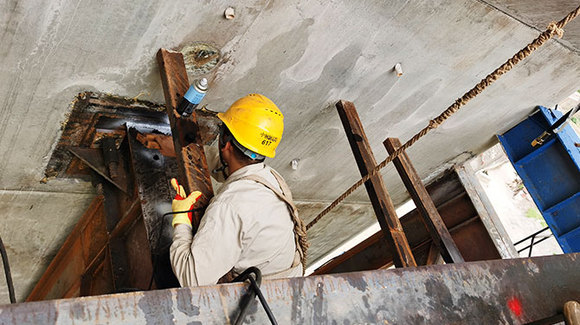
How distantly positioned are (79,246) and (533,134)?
484 cm

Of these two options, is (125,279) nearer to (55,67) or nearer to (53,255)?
(55,67)

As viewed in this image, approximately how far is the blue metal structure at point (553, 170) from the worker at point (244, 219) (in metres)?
3.56

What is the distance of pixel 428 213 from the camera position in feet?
14.3

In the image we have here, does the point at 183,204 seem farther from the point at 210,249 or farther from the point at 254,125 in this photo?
the point at 254,125

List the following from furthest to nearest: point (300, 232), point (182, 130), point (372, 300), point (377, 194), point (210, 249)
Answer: point (377, 194)
point (182, 130)
point (300, 232)
point (210, 249)
point (372, 300)

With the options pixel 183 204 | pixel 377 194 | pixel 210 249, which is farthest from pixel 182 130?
pixel 377 194

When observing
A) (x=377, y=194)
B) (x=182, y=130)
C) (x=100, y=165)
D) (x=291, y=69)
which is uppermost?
(x=291, y=69)

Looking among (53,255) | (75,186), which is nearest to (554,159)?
(75,186)

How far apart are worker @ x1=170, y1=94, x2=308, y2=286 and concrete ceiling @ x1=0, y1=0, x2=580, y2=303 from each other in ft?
2.10

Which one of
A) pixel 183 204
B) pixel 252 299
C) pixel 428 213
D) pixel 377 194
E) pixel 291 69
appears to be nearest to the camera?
pixel 252 299

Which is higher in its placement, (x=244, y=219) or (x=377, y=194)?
(x=377, y=194)

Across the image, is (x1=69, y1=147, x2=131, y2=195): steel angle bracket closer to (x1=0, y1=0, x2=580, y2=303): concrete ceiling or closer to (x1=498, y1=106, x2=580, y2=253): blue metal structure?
(x1=0, y1=0, x2=580, y2=303): concrete ceiling

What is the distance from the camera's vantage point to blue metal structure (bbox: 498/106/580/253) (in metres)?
5.21

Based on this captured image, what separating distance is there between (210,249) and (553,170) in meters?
4.43
